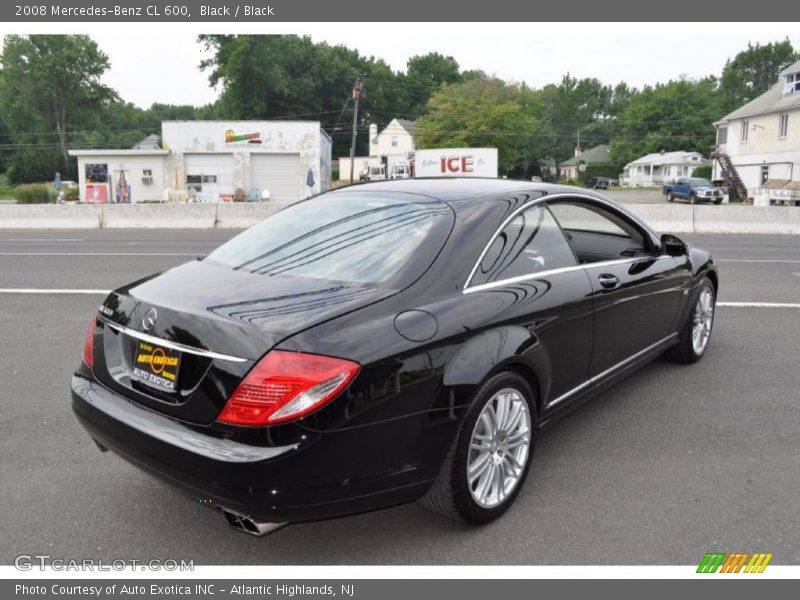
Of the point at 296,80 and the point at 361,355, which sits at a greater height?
the point at 296,80

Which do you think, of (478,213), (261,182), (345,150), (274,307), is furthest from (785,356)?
(345,150)

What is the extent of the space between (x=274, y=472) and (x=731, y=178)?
186 ft

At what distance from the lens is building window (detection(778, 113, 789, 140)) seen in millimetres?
46062

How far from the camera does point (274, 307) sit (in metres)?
2.77

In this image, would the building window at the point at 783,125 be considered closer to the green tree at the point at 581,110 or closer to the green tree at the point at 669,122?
the green tree at the point at 669,122

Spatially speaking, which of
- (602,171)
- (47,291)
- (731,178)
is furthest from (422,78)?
(47,291)

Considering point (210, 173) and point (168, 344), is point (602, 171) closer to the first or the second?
point (210, 173)

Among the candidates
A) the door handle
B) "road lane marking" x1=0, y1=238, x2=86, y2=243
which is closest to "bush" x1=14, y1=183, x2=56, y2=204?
"road lane marking" x1=0, y1=238, x2=86, y2=243

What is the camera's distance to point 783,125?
4644 centimetres

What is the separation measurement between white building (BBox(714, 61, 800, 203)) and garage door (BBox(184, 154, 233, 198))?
107 feet

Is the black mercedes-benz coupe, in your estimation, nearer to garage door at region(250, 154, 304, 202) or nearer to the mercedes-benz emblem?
the mercedes-benz emblem

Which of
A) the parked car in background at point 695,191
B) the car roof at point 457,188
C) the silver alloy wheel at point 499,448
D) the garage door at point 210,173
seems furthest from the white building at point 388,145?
the silver alloy wheel at point 499,448

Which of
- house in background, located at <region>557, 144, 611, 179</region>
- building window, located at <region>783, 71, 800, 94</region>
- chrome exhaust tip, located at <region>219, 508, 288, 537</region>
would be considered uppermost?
building window, located at <region>783, 71, 800, 94</region>

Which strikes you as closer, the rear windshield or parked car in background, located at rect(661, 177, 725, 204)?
the rear windshield
